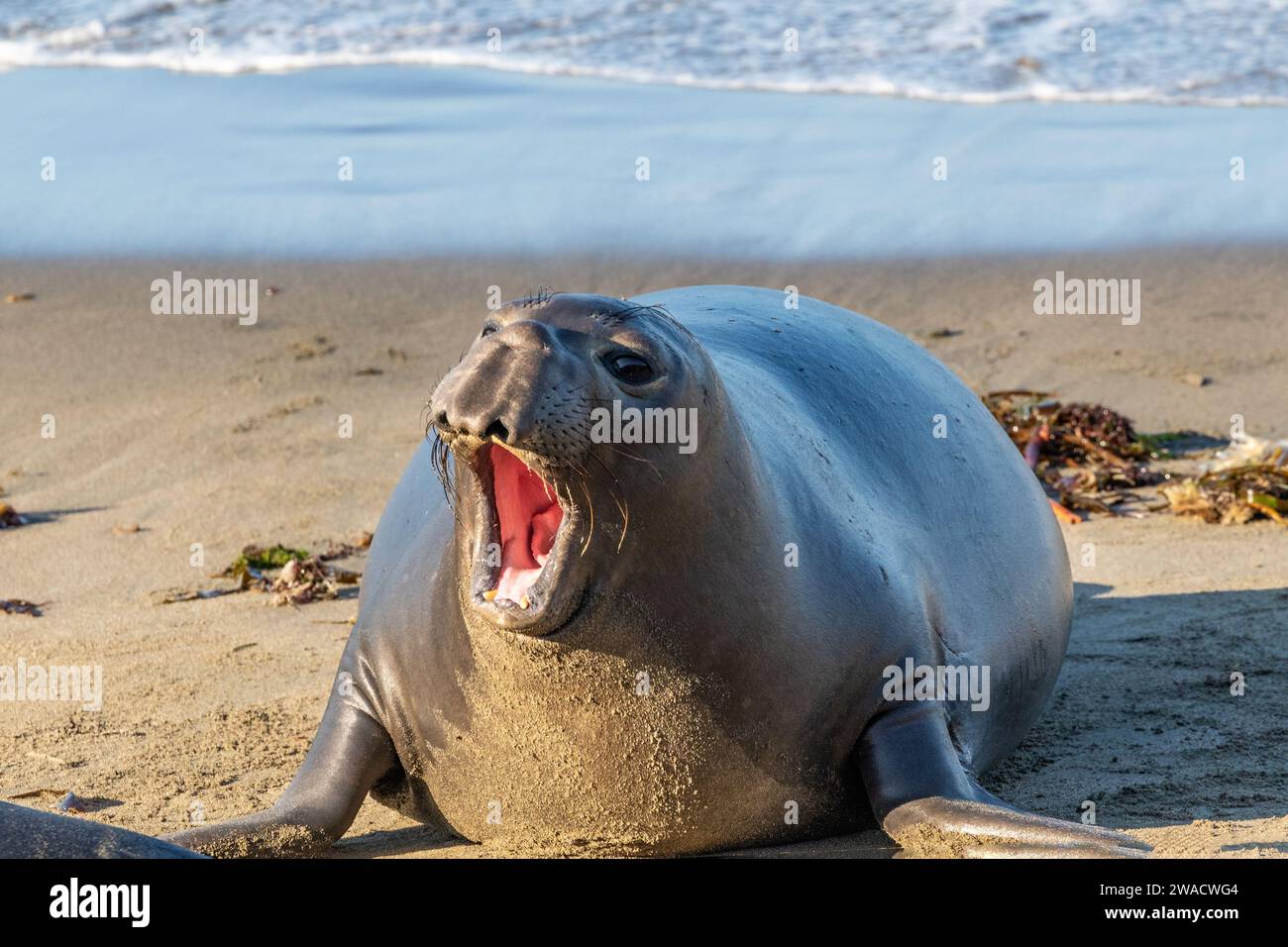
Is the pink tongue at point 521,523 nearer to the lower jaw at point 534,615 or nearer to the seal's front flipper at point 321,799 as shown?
the lower jaw at point 534,615

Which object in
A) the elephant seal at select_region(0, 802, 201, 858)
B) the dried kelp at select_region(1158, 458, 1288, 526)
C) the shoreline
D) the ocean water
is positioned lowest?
the elephant seal at select_region(0, 802, 201, 858)

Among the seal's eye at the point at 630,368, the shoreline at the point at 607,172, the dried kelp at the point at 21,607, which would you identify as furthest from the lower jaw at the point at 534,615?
the shoreline at the point at 607,172

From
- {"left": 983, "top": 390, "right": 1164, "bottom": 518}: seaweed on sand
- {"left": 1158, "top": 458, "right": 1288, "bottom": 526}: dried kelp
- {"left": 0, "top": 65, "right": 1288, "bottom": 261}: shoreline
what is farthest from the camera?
{"left": 0, "top": 65, "right": 1288, "bottom": 261}: shoreline

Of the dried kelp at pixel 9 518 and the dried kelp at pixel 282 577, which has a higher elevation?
the dried kelp at pixel 9 518

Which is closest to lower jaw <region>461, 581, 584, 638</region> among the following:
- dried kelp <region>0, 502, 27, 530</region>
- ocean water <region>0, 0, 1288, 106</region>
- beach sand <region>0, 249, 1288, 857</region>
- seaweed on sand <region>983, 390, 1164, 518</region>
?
beach sand <region>0, 249, 1288, 857</region>

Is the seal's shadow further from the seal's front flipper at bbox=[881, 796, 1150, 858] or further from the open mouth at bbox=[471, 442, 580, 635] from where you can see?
the open mouth at bbox=[471, 442, 580, 635]

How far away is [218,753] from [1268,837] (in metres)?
2.84

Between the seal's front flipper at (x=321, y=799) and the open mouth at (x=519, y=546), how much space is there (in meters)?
0.97

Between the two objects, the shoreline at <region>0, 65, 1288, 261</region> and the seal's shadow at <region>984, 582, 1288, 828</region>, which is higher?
the shoreline at <region>0, 65, 1288, 261</region>

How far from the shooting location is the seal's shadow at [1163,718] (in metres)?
4.72

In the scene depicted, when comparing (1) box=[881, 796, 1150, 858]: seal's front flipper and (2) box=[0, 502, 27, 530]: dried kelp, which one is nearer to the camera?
(1) box=[881, 796, 1150, 858]: seal's front flipper

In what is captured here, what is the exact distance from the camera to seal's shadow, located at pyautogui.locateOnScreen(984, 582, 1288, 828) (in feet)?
15.5

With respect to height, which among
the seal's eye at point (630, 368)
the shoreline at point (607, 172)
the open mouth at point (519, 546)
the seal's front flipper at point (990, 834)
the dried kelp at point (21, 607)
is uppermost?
the shoreline at point (607, 172)

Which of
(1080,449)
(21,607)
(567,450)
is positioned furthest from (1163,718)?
(21,607)
